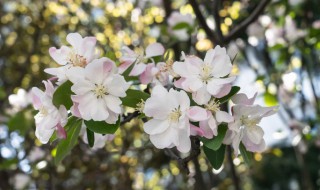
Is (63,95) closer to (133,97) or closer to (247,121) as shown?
(133,97)

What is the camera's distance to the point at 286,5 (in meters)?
2.79

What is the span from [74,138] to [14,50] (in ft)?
10.5

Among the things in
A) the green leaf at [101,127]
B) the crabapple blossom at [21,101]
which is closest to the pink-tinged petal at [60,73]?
the green leaf at [101,127]

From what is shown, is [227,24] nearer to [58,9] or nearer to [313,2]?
[313,2]

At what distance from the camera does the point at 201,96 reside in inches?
38.7

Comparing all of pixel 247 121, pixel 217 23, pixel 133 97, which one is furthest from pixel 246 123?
pixel 217 23

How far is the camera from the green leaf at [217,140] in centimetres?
97

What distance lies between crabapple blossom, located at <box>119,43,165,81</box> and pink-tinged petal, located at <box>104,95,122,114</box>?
0.11 meters

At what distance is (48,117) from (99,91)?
0.39ft

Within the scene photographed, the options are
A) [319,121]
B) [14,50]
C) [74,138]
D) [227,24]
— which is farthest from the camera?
[14,50]

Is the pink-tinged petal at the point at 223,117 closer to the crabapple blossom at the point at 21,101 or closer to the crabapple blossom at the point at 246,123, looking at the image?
the crabapple blossom at the point at 246,123

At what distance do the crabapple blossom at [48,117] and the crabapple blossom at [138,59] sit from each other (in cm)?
17

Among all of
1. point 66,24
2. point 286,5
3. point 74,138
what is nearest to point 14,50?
point 66,24

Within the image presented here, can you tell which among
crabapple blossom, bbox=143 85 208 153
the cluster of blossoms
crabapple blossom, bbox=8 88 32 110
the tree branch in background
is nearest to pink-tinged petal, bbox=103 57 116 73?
the cluster of blossoms
